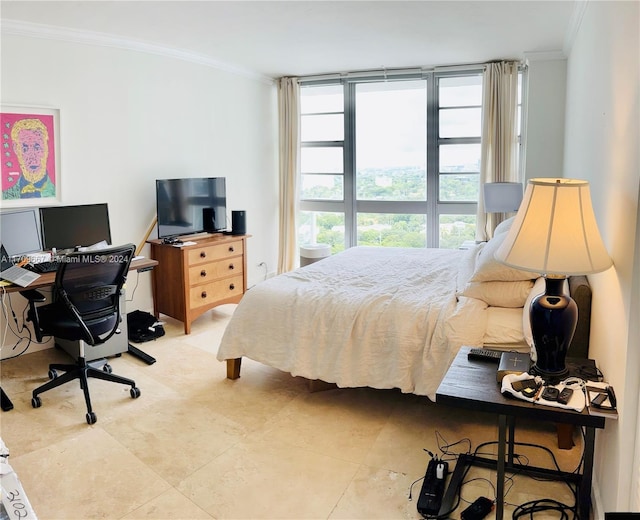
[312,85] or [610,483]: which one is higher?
[312,85]

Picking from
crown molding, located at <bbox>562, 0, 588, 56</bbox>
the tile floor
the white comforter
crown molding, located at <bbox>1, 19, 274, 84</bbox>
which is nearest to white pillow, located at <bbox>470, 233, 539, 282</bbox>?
the white comforter

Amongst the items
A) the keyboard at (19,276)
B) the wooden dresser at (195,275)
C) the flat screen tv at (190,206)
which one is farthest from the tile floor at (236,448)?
the flat screen tv at (190,206)

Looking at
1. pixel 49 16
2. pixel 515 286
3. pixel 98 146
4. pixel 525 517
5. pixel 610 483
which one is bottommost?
pixel 525 517

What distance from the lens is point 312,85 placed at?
637cm

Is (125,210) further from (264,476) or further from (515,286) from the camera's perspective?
(515,286)

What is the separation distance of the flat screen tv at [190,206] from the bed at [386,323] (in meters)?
1.68

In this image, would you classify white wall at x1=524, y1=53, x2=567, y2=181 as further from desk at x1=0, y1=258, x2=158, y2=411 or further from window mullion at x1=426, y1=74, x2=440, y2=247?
desk at x1=0, y1=258, x2=158, y2=411

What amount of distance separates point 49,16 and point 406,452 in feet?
12.2

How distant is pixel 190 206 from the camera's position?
5.00 metres

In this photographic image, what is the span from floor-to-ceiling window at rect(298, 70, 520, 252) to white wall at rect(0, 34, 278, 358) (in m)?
0.71

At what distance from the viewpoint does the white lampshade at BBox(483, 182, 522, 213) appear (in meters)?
4.72

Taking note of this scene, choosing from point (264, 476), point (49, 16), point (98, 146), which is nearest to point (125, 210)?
point (98, 146)

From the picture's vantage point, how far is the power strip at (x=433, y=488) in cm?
213

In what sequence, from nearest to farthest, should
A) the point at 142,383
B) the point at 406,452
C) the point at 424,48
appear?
1. the point at 406,452
2. the point at 142,383
3. the point at 424,48
